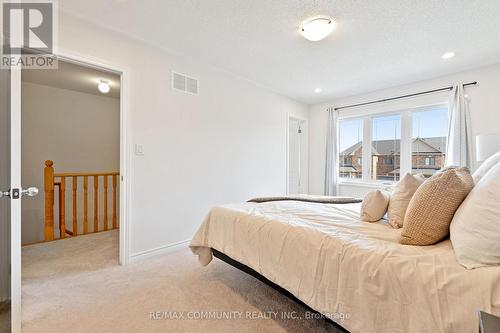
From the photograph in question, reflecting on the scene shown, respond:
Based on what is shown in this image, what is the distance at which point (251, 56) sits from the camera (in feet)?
9.40

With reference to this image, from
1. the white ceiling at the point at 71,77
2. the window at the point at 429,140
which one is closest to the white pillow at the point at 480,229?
the window at the point at 429,140

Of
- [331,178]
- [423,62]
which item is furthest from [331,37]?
[331,178]

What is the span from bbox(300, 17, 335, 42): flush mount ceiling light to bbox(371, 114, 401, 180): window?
8.44 feet

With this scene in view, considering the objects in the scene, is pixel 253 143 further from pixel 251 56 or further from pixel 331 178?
pixel 331 178

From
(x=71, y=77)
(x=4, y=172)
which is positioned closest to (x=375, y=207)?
(x=4, y=172)

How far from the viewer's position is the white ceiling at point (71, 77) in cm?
329

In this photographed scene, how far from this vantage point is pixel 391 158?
4035 mm

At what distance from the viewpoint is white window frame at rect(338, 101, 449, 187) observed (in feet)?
12.5

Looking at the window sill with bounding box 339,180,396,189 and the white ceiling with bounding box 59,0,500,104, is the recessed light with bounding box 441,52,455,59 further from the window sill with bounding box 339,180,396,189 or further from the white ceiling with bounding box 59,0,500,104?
the window sill with bounding box 339,180,396,189

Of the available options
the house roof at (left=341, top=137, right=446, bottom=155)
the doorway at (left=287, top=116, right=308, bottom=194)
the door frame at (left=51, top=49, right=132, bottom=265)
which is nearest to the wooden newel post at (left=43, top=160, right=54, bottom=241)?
the door frame at (left=51, top=49, right=132, bottom=265)

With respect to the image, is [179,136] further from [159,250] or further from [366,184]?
[366,184]

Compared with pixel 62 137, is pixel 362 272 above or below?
below

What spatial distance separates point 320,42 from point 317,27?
0.44 m

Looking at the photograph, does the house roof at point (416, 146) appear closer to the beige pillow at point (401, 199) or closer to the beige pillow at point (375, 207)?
the beige pillow at point (401, 199)
